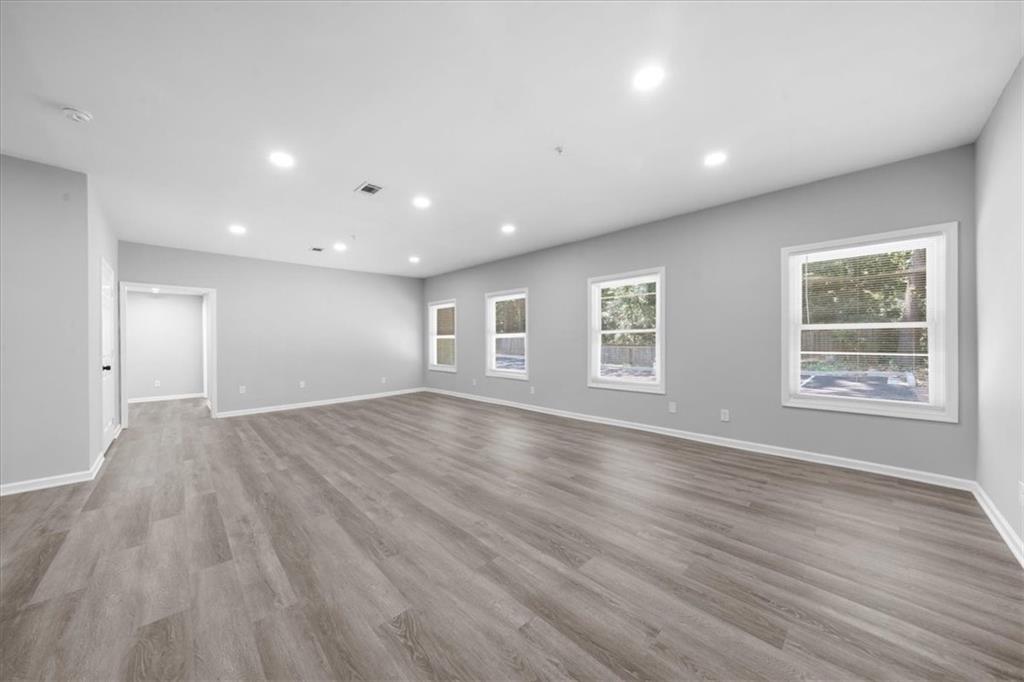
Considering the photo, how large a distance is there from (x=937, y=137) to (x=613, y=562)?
387 centimetres

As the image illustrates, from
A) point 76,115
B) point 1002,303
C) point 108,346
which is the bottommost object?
point 108,346

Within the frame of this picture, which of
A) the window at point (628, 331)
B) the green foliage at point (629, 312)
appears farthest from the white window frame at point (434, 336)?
the green foliage at point (629, 312)

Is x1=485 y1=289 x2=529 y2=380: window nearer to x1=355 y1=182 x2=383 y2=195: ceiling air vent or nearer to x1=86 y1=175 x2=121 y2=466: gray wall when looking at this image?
x1=355 y1=182 x2=383 y2=195: ceiling air vent

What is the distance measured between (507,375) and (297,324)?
3991 mm

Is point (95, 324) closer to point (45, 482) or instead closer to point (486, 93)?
point (45, 482)

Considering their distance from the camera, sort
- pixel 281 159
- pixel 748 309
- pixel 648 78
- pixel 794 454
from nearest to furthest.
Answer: pixel 648 78
pixel 281 159
pixel 794 454
pixel 748 309

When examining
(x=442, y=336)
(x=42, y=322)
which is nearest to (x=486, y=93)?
(x=42, y=322)

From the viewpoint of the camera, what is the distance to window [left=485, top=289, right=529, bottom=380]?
6.59 m

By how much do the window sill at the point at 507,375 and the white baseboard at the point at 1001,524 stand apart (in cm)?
485

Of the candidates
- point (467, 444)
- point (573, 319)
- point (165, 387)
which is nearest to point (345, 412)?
point (467, 444)

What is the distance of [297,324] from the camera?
6840 mm

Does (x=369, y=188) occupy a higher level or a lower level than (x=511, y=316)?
higher

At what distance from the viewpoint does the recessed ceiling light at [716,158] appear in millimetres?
3016

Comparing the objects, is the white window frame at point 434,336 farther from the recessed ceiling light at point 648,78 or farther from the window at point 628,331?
the recessed ceiling light at point 648,78
